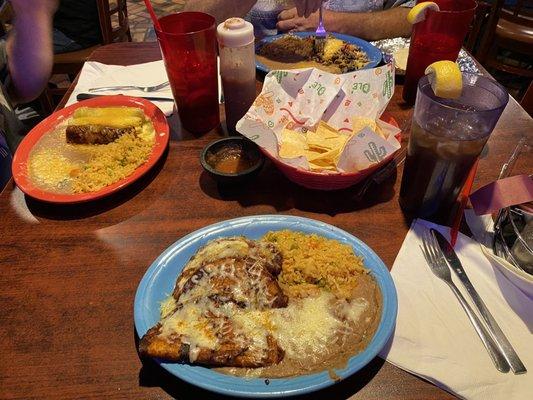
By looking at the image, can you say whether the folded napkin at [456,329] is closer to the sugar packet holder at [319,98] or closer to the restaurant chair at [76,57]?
the sugar packet holder at [319,98]

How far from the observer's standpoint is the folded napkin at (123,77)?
1.83m

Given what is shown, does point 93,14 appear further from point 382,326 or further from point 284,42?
point 382,326

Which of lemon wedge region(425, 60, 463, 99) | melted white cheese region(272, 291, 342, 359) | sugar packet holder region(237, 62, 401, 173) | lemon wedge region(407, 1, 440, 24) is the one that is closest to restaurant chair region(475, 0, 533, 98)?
lemon wedge region(407, 1, 440, 24)

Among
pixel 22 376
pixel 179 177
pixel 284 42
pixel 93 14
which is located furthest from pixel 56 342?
pixel 93 14

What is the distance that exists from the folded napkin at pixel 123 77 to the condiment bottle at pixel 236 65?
37 cm

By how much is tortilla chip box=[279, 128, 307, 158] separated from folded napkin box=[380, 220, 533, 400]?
1.54ft

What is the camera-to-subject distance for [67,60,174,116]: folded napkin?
1835 millimetres

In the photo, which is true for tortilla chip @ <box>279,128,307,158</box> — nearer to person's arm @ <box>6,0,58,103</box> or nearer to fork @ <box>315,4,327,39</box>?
fork @ <box>315,4,327,39</box>

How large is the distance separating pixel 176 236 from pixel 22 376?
506 mm

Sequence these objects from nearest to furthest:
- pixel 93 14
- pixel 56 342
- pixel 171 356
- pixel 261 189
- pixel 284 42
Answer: pixel 171 356 → pixel 56 342 → pixel 261 189 → pixel 284 42 → pixel 93 14

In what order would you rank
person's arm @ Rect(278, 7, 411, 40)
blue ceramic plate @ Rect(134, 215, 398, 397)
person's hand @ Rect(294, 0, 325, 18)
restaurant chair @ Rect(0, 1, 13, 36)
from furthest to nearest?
restaurant chair @ Rect(0, 1, 13, 36), person's arm @ Rect(278, 7, 411, 40), person's hand @ Rect(294, 0, 325, 18), blue ceramic plate @ Rect(134, 215, 398, 397)

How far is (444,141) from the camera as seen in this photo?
106cm

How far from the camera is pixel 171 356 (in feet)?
2.58

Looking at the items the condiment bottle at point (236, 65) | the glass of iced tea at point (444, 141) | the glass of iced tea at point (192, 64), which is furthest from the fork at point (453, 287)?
the glass of iced tea at point (192, 64)
